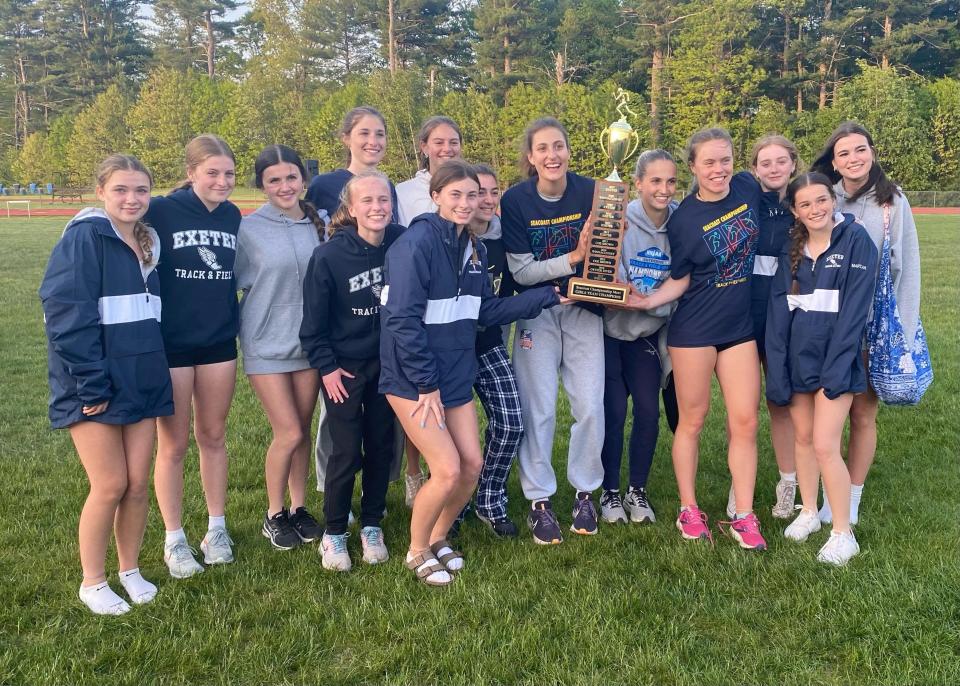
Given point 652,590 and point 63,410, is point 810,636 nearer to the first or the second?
point 652,590

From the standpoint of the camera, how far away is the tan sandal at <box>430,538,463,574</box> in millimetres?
4043

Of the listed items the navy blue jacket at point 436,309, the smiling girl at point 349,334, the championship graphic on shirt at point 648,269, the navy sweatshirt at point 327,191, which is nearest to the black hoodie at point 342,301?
the smiling girl at point 349,334

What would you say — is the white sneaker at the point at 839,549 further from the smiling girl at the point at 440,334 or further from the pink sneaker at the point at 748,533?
the smiling girl at the point at 440,334

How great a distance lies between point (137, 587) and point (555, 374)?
2.32 m

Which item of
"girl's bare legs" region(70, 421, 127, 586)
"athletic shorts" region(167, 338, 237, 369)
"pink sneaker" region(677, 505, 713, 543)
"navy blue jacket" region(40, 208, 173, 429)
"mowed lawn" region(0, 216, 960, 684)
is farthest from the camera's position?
"pink sneaker" region(677, 505, 713, 543)

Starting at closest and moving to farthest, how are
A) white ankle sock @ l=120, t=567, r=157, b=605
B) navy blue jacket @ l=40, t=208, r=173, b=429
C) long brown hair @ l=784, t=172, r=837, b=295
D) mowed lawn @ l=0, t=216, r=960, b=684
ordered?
mowed lawn @ l=0, t=216, r=960, b=684 → navy blue jacket @ l=40, t=208, r=173, b=429 → white ankle sock @ l=120, t=567, r=157, b=605 → long brown hair @ l=784, t=172, r=837, b=295

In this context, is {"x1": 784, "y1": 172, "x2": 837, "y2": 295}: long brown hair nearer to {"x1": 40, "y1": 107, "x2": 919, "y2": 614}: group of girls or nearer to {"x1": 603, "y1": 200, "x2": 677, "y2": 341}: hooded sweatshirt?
{"x1": 40, "y1": 107, "x2": 919, "y2": 614}: group of girls

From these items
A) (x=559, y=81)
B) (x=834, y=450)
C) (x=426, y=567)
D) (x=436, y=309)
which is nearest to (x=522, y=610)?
(x=426, y=567)

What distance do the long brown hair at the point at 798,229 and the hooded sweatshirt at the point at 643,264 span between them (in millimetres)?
632

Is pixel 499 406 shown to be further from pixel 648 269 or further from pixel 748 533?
pixel 748 533

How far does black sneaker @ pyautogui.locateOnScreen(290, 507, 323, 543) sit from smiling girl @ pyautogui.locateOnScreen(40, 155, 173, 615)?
2.92 ft

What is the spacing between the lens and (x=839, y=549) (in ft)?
13.0

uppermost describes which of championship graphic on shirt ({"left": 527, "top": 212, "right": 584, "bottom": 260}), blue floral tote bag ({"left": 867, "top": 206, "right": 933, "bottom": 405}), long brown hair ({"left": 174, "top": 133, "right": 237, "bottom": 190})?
long brown hair ({"left": 174, "top": 133, "right": 237, "bottom": 190})

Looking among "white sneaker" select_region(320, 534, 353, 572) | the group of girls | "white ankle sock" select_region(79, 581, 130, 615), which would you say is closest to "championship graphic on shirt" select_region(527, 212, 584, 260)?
the group of girls
